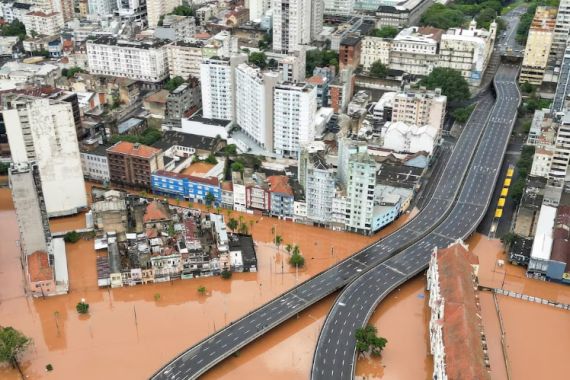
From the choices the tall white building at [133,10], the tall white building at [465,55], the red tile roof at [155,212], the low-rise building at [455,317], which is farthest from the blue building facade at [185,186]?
the tall white building at [133,10]

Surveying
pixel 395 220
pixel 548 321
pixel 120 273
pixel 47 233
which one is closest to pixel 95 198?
pixel 47 233

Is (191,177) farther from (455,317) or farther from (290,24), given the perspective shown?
(290,24)

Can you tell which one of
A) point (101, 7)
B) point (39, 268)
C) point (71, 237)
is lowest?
point (71, 237)

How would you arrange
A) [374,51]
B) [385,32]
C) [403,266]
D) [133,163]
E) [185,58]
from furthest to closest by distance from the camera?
1. [385,32]
2. [374,51]
3. [185,58]
4. [133,163]
5. [403,266]

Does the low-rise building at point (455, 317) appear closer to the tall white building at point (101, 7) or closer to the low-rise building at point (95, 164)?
the low-rise building at point (95, 164)

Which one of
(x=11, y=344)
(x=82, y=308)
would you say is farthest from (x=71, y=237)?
(x=11, y=344)

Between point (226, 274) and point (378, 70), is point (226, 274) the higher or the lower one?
the lower one

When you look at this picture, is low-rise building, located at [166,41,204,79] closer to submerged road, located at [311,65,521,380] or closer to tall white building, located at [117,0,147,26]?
tall white building, located at [117,0,147,26]
